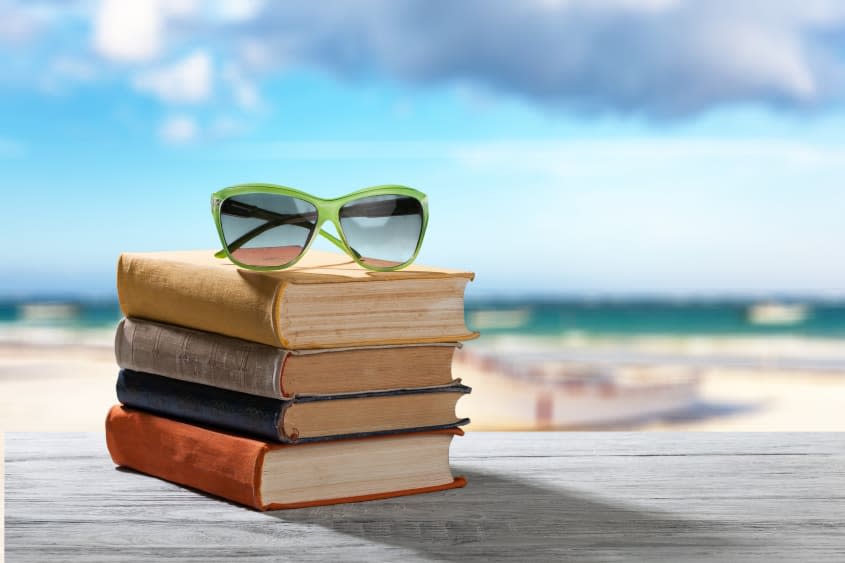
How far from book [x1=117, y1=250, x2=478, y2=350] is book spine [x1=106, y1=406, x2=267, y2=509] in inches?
4.0

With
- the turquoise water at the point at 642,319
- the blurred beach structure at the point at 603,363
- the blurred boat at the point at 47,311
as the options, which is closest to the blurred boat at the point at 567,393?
the blurred beach structure at the point at 603,363

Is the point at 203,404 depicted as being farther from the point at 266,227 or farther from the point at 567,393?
the point at 567,393

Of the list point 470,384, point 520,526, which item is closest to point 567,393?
point 470,384

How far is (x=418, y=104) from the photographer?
11539mm

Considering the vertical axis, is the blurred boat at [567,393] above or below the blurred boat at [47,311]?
below

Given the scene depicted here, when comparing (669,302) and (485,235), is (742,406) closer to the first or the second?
(669,302)

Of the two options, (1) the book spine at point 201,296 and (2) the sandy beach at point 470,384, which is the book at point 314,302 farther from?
(2) the sandy beach at point 470,384

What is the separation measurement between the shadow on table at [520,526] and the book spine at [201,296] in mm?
176

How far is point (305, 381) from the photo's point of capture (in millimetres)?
1071

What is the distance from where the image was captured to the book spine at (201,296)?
3.44ft

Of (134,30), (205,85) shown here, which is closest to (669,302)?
(205,85)

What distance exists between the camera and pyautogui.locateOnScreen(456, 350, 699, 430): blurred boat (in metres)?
10.3

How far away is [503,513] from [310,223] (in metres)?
0.34

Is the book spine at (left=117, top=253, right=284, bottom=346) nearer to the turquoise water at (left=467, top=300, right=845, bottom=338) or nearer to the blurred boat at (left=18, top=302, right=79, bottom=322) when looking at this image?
the turquoise water at (left=467, top=300, right=845, bottom=338)
